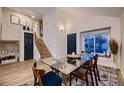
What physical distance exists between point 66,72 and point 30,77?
1472 mm

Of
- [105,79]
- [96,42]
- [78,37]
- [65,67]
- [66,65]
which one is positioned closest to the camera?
[65,67]

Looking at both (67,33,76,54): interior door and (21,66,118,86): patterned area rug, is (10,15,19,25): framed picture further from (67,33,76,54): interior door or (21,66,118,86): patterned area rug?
(21,66,118,86): patterned area rug

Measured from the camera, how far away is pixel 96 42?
2779mm

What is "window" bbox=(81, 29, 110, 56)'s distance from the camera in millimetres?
2818

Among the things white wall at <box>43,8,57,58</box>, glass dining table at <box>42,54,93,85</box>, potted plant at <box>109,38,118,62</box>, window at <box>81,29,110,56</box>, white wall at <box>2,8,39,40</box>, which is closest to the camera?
glass dining table at <box>42,54,93,85</box>

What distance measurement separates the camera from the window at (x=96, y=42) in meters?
2.82

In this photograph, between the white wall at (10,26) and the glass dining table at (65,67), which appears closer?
the glass dining table at (65,67)

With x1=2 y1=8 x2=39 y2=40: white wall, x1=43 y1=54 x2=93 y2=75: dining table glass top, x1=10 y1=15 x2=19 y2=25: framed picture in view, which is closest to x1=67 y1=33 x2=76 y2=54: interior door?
x1=43 y1=54 x2=93 y2=75: dining table glass top

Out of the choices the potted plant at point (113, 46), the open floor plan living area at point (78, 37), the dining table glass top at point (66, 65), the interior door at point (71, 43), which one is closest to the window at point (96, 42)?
the open floor plan living area at point (78, 37)

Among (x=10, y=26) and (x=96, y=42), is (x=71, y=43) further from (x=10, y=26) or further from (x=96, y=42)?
(x=10, y=26)

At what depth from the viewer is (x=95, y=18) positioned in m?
3.21

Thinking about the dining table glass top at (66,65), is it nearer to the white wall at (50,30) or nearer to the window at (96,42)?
the window at (96,42)

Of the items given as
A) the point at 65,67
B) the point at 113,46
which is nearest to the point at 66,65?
the point at 65,67

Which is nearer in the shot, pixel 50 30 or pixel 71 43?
pixel 50 30
